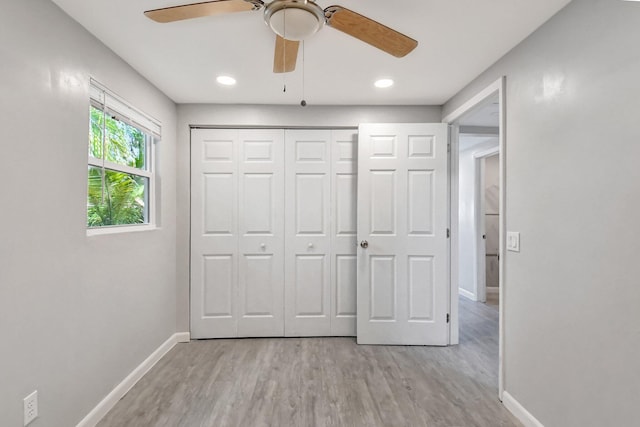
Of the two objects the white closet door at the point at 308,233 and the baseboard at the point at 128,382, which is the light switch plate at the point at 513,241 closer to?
the white closet door at the point at 308,233

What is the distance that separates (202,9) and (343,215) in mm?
2199

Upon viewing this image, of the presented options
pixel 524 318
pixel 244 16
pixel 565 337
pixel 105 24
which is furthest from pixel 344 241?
pixel 105 24

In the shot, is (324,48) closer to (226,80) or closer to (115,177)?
(226,80)

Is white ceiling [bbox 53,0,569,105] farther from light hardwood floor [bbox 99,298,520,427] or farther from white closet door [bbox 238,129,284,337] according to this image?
light hardwood floor [bbox 99,298,520,427]

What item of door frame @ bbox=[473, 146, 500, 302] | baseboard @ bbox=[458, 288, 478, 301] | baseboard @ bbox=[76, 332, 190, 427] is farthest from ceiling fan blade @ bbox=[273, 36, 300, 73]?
baseboard @ bbox=[458, 288, 478, 301]

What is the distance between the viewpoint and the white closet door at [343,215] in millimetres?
3127

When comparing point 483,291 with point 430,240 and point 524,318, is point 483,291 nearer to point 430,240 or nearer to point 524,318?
point 430,240

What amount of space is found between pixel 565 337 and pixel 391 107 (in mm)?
2357

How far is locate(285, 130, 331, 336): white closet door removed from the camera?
3.11m

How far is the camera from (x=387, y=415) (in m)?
1.92

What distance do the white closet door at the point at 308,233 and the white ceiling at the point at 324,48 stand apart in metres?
0.50

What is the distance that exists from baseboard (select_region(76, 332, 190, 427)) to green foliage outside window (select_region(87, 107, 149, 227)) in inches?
44.2

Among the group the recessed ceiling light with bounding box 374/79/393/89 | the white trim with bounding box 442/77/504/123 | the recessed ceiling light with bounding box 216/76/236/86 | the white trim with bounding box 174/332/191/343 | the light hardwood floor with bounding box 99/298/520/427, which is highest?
the recessed ceiling light with bounding box 374/79/393/89

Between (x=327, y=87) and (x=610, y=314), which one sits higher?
(x=327, y=87)
